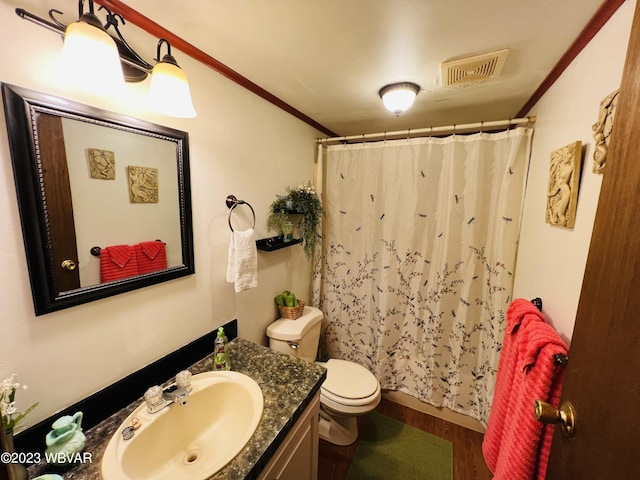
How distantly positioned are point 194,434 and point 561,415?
1.18 m

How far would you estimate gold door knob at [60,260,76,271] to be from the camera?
785 millimetres

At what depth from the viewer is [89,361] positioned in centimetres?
87

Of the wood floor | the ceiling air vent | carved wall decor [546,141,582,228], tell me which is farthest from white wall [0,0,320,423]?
carved wall decor [546,141,582,228]

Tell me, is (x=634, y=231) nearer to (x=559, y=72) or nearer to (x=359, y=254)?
(x=559, y=72)

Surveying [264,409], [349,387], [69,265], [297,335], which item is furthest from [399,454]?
[69,265]

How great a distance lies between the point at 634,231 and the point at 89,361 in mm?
1458

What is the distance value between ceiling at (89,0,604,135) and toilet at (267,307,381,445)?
1450mm

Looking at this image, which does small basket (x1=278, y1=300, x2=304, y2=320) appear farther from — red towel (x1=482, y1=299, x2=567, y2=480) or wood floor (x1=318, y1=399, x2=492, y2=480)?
red towel (x1=482, y1=299, x2=567, y2=480)

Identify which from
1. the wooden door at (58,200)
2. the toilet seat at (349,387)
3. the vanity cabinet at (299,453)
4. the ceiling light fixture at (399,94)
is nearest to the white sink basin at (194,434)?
the vanity cabinet at (299,453)

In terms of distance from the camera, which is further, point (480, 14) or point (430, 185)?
point (430, 185)

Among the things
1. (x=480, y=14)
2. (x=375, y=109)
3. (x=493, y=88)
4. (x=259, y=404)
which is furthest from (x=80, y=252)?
→ (x=493, y=88)

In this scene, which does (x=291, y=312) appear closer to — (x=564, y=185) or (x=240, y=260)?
(x=240, y=260)

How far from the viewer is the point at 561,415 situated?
0.59 meters

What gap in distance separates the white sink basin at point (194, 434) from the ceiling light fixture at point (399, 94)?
1.54 m
